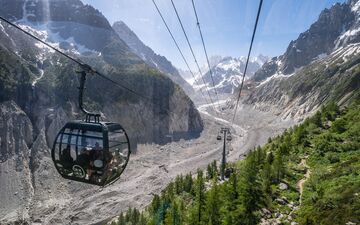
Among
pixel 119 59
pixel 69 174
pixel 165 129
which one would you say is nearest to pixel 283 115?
pixel 165 129

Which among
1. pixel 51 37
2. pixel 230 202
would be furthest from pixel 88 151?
pixel 51 37

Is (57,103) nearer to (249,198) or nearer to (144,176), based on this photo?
(144,176)

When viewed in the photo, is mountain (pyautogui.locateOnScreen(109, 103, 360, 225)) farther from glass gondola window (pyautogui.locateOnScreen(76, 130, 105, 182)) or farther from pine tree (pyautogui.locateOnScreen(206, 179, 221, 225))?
glass gondola window (pyautogui.locateOnScreen(76, 130, 105, 182))

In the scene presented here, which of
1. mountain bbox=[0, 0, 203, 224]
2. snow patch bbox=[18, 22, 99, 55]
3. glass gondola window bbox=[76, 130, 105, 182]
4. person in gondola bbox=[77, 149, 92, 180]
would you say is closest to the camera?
glass gondola window bbox=[76, 130, 105, 182]

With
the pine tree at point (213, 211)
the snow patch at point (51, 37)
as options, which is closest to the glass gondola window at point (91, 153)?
the pine tree at point (213, 211)

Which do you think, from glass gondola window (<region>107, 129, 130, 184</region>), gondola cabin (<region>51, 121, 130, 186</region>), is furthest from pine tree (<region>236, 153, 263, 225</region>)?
gondola cabin (<region>51, 121, 130, 186</region>)
